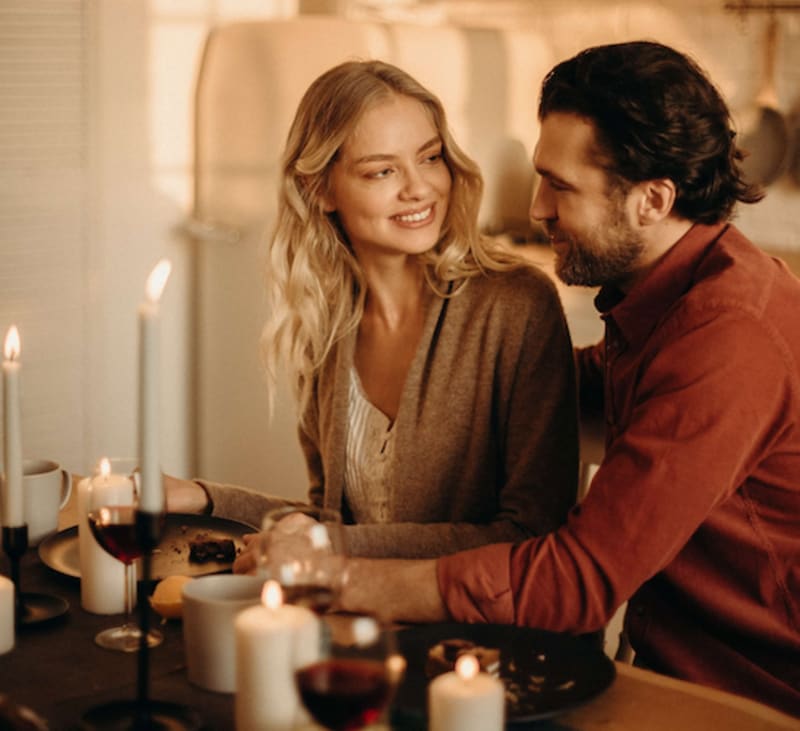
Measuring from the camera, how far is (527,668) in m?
1.39

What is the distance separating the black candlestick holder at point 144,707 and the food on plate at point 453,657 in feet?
0.82

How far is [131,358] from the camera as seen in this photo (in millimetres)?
3775

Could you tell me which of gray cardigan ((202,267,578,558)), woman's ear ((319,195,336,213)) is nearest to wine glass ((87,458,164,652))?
gray cardigan ((202,267,578,558))

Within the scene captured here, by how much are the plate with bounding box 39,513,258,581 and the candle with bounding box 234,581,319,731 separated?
51 centimetres

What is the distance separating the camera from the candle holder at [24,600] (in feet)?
4.90

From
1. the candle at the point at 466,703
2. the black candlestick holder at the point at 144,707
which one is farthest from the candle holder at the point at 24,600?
the candle at the point at 466,703

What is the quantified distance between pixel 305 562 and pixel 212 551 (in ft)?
1.88

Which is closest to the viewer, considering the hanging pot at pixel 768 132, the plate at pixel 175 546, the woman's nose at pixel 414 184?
the plate at pixel 175 546

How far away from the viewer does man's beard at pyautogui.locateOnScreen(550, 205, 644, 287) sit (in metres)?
1.87

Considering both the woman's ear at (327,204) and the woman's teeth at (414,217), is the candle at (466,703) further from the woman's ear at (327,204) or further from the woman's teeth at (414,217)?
the woman's ear at (327,204)

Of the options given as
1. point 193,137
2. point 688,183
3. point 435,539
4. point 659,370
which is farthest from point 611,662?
point 193,137

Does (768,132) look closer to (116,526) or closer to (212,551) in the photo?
(212,551)

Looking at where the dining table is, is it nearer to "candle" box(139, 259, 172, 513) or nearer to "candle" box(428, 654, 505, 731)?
"candle" box(428, 654, 505, 731)

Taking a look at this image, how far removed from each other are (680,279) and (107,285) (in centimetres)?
224
